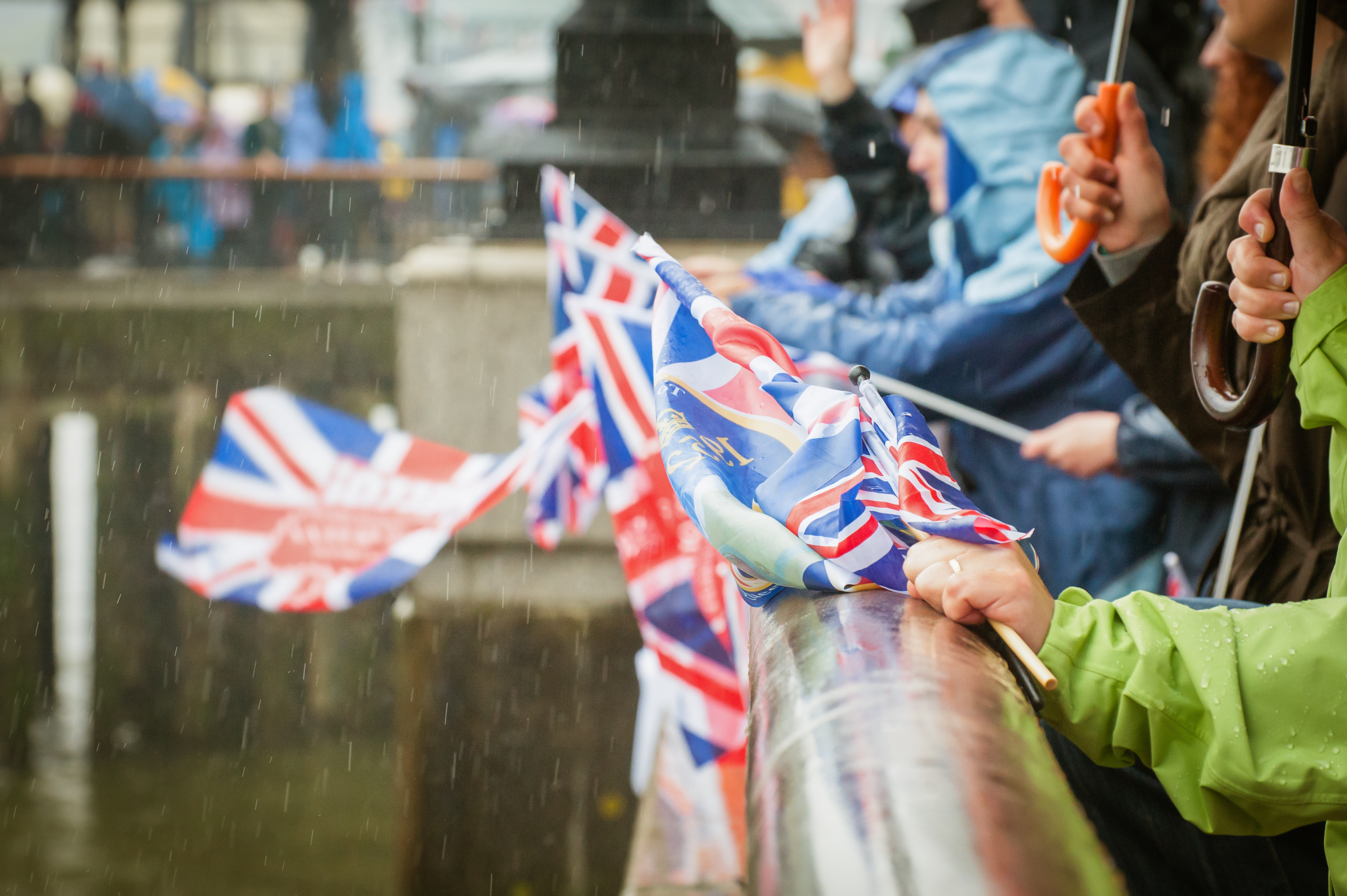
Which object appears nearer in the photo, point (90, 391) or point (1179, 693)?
point (1179, 693)

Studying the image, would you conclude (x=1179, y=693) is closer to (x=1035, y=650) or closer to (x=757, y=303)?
(x=1035, y=650)

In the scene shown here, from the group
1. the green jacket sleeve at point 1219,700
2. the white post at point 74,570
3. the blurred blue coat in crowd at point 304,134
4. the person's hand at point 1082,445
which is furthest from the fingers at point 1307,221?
the white post at point 74,570

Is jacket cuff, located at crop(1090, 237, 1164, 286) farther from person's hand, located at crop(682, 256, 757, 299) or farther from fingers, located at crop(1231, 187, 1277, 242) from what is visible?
person's hand, located at crop(682, 256, 757, 299)

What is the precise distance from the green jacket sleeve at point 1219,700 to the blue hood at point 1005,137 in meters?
2.41

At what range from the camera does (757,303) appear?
404cm

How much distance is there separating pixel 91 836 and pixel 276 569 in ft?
26.2

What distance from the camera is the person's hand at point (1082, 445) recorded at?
3.31 m

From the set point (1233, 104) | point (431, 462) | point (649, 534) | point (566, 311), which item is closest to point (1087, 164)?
point (1233, 104)

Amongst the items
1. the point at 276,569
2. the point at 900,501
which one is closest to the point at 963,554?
the point at 900,501

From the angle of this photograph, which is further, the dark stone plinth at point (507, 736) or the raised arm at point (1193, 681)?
the dark stone plinth at point (507, 736)

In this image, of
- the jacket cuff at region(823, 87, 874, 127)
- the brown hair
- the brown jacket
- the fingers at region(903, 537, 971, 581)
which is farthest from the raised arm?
the jacket cuff at region(823, 87, 874, 127)

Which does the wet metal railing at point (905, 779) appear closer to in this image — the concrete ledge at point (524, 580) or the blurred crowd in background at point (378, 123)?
the blurred crowd in background at point (378, 123)

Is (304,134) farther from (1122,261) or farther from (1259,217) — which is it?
(1259,217)

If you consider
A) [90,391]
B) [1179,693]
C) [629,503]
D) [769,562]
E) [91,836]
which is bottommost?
[91,836]
